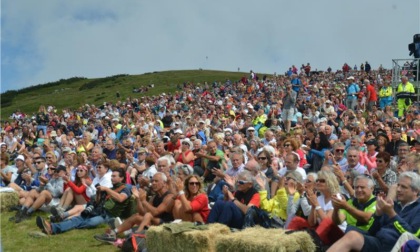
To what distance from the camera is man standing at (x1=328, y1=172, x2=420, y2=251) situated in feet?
20.7

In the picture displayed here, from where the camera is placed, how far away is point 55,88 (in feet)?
276

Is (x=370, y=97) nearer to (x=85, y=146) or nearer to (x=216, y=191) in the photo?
(x=85, y=146)

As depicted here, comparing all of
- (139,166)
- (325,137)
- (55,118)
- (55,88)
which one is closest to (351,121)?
(325,137)

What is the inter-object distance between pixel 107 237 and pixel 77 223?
141 cm

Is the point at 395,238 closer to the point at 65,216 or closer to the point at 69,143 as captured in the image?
the point at 65,216

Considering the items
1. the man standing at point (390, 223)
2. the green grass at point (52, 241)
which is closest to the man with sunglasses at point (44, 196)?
the green grass at point (52, 241)

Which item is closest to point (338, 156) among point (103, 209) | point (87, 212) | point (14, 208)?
point (103, 209)

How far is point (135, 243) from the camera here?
8742 mm

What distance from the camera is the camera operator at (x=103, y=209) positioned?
10664 mm

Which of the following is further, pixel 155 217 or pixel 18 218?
pixel 18 218

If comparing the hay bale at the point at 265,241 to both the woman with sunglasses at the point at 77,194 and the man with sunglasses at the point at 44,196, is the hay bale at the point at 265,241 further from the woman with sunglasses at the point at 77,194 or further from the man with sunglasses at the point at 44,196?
the man with sunglasses at the point at 44,196

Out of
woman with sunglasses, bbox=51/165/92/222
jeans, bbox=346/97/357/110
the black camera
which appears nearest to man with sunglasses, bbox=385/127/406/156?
the black camera

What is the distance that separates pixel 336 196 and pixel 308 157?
5141mm

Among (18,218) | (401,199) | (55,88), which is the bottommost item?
(18,218)
